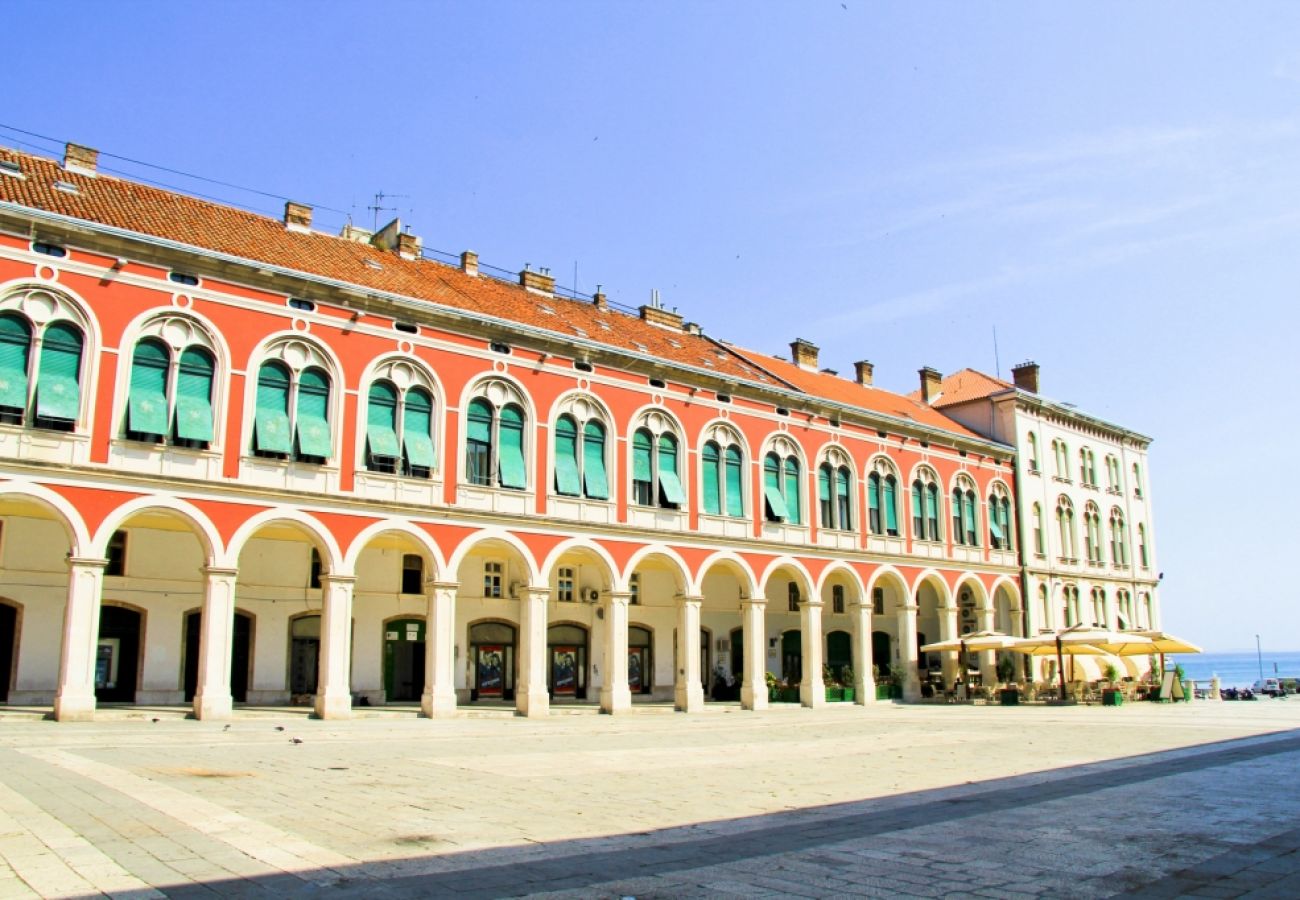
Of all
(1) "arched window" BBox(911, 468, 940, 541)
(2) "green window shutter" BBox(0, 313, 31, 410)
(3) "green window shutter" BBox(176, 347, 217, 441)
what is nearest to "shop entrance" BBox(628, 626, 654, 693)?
(1) "arched window" BBox(911, 468, 940, 541)

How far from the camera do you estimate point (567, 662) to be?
111 ft

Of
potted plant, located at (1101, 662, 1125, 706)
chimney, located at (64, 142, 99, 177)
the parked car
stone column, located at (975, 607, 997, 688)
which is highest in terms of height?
chimney, located at (64, 142, 99, 177)

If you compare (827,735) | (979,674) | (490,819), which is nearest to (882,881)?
(490,819)

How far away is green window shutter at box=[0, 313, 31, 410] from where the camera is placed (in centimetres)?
Result: 2109

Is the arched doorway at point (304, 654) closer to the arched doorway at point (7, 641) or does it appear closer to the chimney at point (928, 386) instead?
the arched doorway at point (7, 641)

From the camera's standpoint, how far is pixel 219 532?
23250 millimetres

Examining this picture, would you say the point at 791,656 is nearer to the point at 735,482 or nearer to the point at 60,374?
the point at 735,482

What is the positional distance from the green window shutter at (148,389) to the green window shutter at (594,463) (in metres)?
11.4

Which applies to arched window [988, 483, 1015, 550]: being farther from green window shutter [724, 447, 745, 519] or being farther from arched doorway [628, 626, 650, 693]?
arched doorway [628, 626, 650, 693]

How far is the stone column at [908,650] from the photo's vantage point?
3900 centimetres

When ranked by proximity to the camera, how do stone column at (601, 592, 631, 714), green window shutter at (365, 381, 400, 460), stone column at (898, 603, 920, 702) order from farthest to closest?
stone column at (898, 603, 920, 702) < stone column at (601, 592, 631, 714) < green window shutter at (365, 381, 400, 460)

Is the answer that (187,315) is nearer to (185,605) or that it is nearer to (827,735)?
(185,605)

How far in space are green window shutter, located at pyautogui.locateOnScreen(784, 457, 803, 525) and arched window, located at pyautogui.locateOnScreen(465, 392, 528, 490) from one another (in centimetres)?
1068

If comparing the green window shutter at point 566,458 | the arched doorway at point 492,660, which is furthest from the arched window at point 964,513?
the arched doorway at point 492,660
